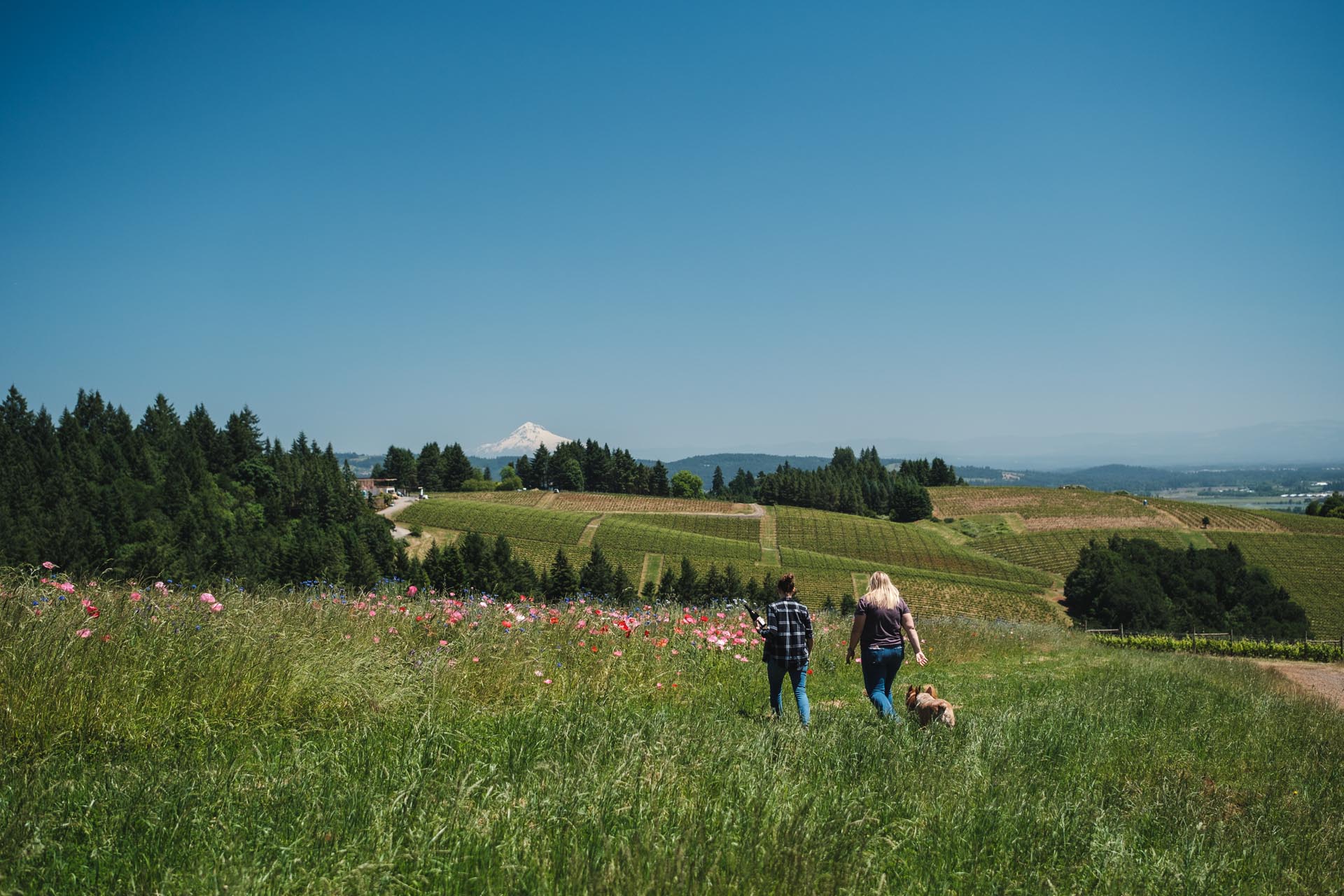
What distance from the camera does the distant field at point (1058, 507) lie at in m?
102

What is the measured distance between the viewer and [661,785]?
389 cm

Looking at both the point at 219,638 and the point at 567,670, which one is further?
the point at 567,670

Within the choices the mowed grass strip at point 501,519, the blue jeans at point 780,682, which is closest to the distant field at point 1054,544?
the mowed grass strip at point 501,519

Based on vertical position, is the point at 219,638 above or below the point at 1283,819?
above

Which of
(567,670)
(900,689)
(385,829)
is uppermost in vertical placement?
(385,829)

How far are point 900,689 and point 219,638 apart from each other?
8925 millimetres

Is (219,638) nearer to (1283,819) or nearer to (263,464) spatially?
(1283,819)

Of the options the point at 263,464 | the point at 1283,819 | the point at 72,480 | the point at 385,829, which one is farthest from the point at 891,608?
the point at 263,464

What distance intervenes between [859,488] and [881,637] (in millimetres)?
146386

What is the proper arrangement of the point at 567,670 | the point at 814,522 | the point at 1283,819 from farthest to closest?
the point at 814,522 < the point at 567,670 < the point at 1283,819

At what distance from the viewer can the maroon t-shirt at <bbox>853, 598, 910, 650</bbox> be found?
784 cm

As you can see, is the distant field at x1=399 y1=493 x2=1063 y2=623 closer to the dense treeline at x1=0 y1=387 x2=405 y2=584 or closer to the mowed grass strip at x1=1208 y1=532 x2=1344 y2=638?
the dense treeline at x1=0 y1=387 x2=405 y2=584

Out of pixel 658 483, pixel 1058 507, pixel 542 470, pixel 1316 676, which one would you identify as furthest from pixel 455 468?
pixel 1316 676

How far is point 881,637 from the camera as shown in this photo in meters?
7.86
